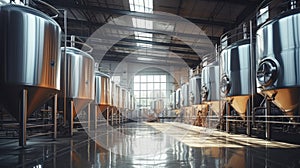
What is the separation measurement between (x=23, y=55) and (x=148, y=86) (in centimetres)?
2498

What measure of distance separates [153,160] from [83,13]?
38.5 feet

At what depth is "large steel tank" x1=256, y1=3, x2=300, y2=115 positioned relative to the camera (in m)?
4.11

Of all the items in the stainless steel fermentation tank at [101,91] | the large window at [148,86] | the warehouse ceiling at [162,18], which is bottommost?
the stainless steel fermentation tank at [101,91]

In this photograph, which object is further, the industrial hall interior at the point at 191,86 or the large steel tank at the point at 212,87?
the large steel tank at the point at 212,87

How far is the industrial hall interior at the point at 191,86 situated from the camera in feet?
10.6

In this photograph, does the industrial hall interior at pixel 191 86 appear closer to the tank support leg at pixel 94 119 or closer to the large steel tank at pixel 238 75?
the large steel tank at pixel 238 75

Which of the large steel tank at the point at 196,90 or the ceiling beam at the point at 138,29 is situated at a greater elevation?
the ceiling beam at the point at 138,29

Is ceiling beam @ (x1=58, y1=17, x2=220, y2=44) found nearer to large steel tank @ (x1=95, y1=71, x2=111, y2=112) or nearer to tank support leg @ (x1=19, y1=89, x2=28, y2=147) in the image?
large steel tank @ (x1=95, y1=71, x2=111, y2=112)

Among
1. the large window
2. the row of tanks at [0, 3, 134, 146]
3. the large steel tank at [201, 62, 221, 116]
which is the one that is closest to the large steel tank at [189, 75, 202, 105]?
the large steel tank at [201, 62, 221, 116]

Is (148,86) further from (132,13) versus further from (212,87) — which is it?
(212,87)

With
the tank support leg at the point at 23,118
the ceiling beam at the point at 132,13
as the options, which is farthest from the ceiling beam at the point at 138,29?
the tank support leg at the point at 23,118

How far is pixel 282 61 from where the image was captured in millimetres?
4262

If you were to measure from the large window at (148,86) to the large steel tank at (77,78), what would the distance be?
22.1 metres

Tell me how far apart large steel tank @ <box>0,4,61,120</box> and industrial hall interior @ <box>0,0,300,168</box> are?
0.01m
